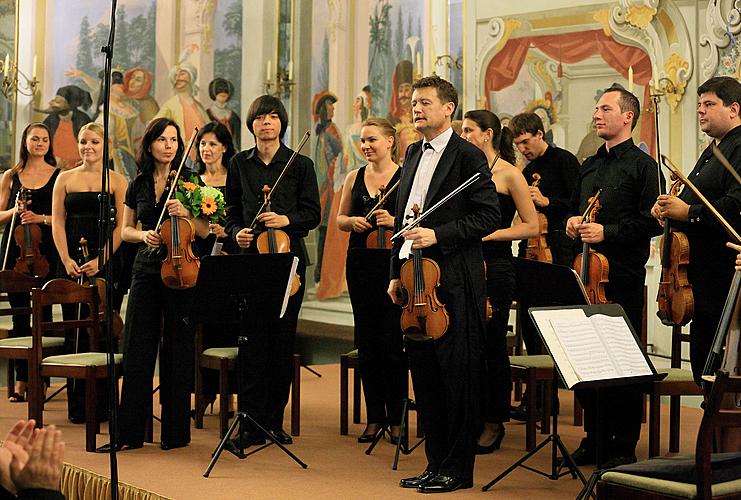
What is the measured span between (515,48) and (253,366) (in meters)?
3.98

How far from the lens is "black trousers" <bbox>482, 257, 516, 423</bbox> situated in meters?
5.21

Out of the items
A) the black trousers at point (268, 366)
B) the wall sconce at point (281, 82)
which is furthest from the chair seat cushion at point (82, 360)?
the wall sconce at point (281, 82)

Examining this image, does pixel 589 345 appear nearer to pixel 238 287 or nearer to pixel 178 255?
pixel 238 287

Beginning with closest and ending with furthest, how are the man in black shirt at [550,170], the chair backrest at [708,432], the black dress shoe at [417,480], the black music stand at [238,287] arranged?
the chair backrest at [708,432]
the black dress shoe at [417,480]
the black music stand at [238,287]
the man in black shirt at [550,170]

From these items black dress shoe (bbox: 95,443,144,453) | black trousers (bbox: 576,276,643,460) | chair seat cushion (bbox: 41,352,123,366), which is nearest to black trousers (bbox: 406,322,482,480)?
black trousers (bbox: 576,276,643,460)

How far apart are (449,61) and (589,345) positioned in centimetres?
543

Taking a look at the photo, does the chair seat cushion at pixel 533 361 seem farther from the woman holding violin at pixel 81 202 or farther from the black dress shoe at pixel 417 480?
the woman holding violin at pixel 81 202

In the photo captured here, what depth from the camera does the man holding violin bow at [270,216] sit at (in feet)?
17.3

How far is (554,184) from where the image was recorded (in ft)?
21.9

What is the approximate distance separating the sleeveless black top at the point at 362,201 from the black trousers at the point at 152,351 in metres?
1.02

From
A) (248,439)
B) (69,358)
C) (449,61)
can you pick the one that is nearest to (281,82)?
(449,61)

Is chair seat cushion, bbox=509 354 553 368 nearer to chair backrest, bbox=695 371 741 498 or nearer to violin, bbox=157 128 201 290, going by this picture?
violin, bbox=157 128 201 290

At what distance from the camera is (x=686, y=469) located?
3010 mm

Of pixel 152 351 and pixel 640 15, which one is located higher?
pixel 640 15
